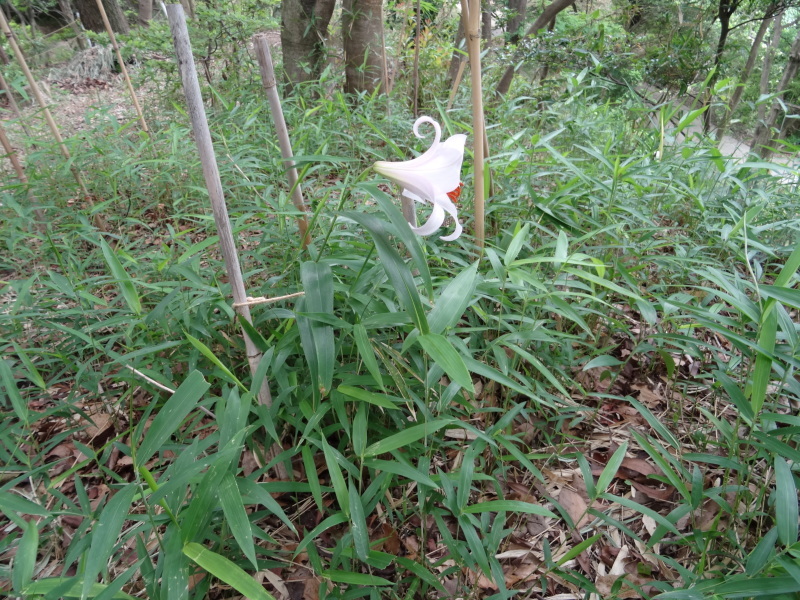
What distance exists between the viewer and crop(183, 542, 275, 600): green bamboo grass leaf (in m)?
0.71

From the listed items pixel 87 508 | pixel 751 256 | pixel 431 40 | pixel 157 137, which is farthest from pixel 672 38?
pixel 87 508

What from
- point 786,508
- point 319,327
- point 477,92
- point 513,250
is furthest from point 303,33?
point 786,508

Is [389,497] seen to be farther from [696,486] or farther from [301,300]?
[696,486]

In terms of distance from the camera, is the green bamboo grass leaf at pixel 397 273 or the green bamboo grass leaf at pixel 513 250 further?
the green bamboo grass leaf at pixel 513 250

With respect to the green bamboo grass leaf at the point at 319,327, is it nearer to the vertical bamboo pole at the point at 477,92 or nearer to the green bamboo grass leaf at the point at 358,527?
the green bamboo grass leaf at the point at 358,527

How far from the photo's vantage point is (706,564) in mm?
1047

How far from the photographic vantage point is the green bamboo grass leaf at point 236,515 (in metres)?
0.73

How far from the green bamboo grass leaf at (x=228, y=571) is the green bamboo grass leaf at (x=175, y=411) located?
17 centimetres

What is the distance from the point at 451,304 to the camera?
3.17 feet

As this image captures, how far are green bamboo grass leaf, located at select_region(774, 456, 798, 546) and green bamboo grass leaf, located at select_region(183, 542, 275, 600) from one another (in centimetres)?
87

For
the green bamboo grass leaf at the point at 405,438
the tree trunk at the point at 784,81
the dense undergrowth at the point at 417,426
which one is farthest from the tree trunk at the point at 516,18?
A: the green bamboo grass leaf at the point at 405,438

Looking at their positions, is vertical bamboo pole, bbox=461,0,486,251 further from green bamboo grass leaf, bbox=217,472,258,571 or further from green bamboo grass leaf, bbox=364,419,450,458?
green bamboo grass leaf, bbox=217,472,258,571

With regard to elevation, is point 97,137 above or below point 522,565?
above

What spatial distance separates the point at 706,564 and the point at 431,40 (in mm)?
4723
